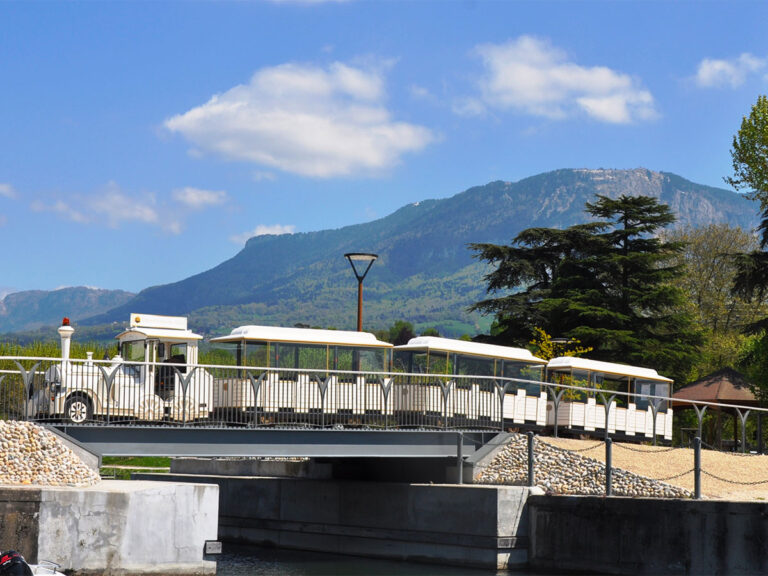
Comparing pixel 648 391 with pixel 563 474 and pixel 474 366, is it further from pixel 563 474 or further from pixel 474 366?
pixel 563 474

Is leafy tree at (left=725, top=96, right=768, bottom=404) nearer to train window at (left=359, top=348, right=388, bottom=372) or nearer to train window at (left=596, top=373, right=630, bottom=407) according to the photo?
train window at (left=596, top=373, right=630, bottom=407)

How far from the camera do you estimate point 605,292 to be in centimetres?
5600

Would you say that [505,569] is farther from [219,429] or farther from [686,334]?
[686,334]

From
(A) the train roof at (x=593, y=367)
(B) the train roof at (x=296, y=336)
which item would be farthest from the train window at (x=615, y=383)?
(B) the train roof at (x=296, y=336)

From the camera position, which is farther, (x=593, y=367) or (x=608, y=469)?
(x=593, y=367)

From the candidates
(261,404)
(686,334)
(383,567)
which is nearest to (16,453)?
(261,404)

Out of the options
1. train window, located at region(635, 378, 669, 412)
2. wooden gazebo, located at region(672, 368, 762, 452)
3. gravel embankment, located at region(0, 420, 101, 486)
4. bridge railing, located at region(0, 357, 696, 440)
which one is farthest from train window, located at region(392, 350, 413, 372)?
wooden gazebo, located at region(672, 368, 762, 452)

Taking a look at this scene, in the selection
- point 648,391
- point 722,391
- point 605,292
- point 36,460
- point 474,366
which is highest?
point 605,292

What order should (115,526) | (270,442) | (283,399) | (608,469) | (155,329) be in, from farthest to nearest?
(155,329)
(283,399)
(608,469)
(270,442)
(115,526)

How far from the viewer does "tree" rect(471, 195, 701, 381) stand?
172 feet

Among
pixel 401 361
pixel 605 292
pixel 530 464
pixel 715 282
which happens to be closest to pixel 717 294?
pixel 715 282

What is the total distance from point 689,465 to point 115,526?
56.1 feet

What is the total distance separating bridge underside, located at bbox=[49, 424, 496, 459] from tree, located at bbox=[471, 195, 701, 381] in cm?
2617

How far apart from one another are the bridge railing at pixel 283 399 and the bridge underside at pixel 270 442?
41cm
